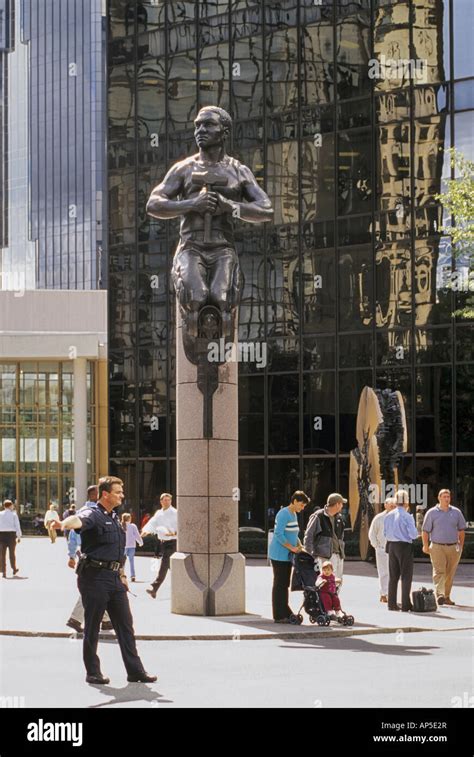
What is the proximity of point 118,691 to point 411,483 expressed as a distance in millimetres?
29307

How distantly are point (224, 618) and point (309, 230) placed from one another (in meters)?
25.6

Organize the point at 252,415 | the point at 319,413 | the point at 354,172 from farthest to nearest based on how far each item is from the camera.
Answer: the point at 252,415, the point at 319,413, the point at 354,172

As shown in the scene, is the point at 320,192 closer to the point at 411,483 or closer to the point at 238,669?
the point at 411,483

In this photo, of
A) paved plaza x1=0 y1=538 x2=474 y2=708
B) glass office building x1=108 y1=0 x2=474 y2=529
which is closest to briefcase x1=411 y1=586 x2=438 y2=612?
paved plaza x1=0 y1=538 x2=474 y2=708

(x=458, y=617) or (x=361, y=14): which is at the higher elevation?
(x=361, y=14)

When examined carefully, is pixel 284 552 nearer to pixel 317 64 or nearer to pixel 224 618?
pixel 224 618

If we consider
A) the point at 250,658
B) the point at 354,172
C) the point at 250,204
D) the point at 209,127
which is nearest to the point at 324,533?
the point at 250,204

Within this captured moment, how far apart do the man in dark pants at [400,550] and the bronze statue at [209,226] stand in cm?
360

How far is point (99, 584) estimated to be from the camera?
12977mm

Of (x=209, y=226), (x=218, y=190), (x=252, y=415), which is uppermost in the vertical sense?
(x=218, y=190)

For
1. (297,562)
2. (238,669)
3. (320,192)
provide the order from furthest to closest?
(320,192), (297,562), (238,669)

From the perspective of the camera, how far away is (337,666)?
1415 cm

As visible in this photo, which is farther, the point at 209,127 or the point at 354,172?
the point at 354,172
